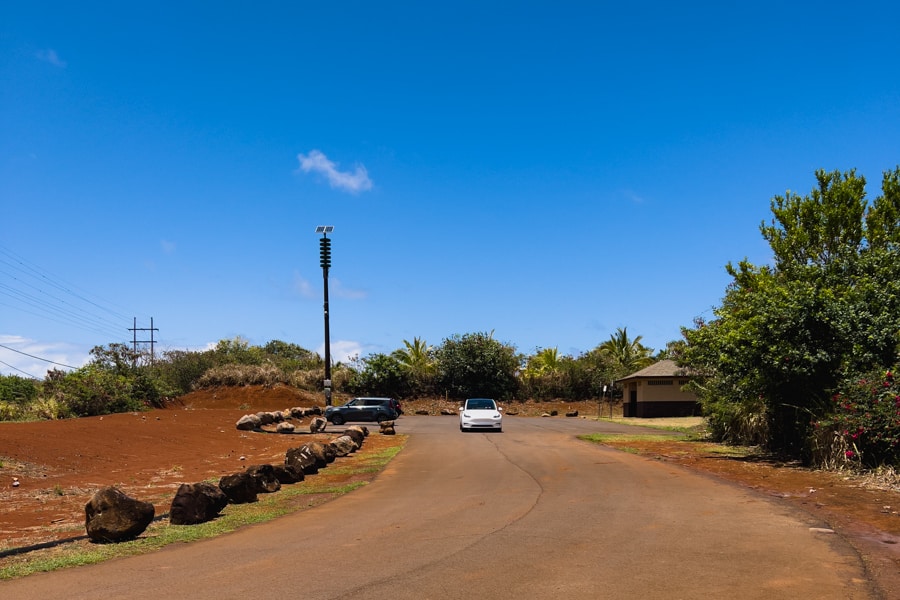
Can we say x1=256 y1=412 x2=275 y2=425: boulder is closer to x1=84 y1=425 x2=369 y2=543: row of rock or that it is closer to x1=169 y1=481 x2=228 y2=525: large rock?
x1=84 y1=425 x2=369 y2=543: row of rock

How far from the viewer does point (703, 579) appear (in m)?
6.20

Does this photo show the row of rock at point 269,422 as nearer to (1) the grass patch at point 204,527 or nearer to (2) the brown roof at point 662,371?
(1) the grass patch at point 204,527

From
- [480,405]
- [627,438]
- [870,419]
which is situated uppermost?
[870,419]

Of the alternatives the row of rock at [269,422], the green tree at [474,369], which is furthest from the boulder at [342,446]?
the green tree at [474,369]

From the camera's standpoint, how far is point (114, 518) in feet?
26.7

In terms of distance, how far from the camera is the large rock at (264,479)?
1189cm

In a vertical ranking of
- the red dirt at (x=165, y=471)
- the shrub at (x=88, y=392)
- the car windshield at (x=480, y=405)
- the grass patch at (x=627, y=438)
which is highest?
the shrub at (x=88, y=392)

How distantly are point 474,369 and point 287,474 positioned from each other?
46.3 m

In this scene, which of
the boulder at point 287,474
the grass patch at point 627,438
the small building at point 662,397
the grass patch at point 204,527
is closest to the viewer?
the grass patch at point 204,527

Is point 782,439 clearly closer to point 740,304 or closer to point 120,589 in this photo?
point 740,304

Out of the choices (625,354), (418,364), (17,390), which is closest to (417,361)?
(418,364)

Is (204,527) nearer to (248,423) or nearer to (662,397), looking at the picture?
(248,423)

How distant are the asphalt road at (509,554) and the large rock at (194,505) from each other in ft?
2.90

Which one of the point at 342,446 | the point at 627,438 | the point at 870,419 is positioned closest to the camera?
the point at 870,419
